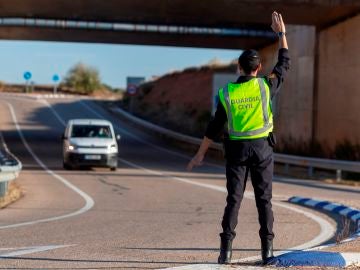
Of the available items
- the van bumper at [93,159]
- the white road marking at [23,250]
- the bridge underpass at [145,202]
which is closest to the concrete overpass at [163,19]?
the bridge underpass at [145,202]

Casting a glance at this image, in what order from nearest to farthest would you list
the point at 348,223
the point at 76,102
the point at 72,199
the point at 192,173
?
the point at 348,223
the point at 72,199
the point at 192,173
the point at 76,102

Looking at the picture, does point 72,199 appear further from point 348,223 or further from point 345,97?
point 345,97

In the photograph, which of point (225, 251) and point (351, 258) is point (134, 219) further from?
point (351, 258)

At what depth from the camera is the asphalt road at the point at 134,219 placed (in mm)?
8227

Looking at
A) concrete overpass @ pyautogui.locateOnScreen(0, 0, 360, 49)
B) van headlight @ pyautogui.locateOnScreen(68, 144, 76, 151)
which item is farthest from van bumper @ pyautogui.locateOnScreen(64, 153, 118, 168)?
→ concrete overpass @ pyautogui.locateOnScreen(0, 0, 360, 49)

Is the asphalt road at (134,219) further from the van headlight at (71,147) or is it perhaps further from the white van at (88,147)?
the van headlight at (71,147)

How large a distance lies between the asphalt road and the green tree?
255ft

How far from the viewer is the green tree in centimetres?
10625

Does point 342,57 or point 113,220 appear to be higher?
point 342,57

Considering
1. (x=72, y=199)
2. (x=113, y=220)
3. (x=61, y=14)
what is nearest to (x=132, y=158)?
(x=61, y=14)

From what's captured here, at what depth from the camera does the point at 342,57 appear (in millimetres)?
25891

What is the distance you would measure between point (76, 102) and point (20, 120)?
1889cm

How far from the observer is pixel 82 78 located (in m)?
107

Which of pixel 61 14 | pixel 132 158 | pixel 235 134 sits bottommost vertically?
pixel 132 158
